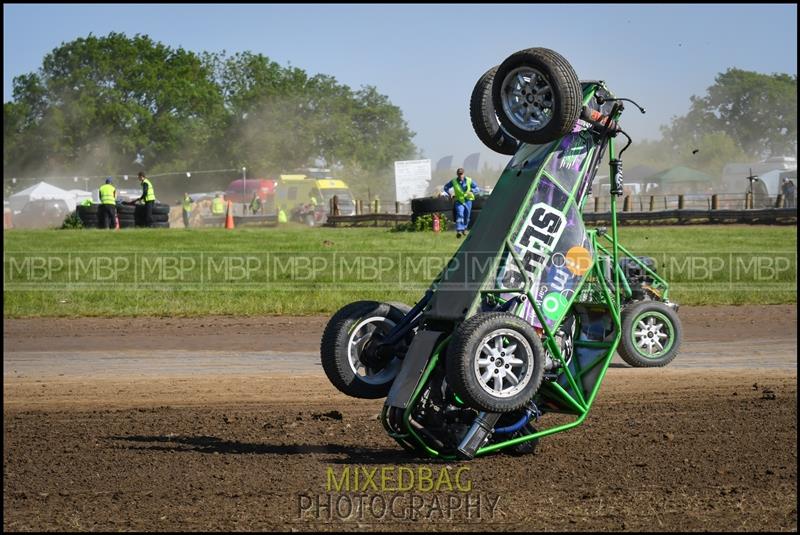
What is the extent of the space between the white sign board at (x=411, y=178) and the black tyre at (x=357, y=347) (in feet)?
142

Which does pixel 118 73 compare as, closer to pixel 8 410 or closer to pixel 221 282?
pixel 221 282

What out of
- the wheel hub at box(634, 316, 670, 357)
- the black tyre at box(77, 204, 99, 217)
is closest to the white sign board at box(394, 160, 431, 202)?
the black tyre at box(77, 204, 99, 217)

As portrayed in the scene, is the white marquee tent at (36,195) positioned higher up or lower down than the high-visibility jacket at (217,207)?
higher up

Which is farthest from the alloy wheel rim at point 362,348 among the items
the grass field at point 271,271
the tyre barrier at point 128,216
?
the tyre barrier at point 128,216

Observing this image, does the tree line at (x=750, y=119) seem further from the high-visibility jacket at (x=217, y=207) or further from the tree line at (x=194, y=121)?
the high-visibility jacket at (x=217, y=207)

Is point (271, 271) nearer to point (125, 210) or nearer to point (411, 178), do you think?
point (125, 210)

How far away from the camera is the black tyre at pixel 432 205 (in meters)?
30.1

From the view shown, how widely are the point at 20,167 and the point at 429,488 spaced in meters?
88.4

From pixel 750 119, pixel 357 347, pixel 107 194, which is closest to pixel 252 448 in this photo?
pixel 357 347

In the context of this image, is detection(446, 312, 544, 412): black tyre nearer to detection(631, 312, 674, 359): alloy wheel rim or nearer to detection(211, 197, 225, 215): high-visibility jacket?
detection(631, 312, 674, 359): alloy wheel rim

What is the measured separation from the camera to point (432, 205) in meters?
30.5

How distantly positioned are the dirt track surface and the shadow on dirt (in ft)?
0.08

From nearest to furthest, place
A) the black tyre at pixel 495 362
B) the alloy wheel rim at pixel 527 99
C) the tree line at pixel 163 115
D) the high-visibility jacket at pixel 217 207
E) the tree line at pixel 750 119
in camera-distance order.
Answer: the black tyre at pixel 495 362
the alloy wheel rim at pixel 527 99
the high-visibility jacket at pixel 217 207
the tree line at pixel 163 115
the tree line at pixel 750 119

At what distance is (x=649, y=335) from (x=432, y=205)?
1862cm
